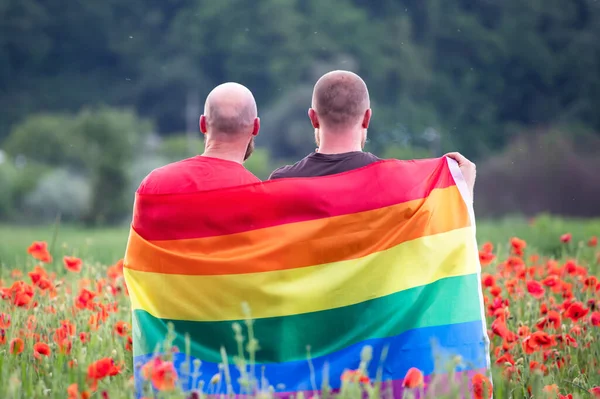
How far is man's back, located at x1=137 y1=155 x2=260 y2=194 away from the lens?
314 centimetres

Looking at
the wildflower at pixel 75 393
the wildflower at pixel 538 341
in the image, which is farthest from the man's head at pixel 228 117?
the wildflower at pixel 538 341

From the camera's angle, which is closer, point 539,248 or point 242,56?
point 539,248

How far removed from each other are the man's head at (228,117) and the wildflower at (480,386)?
1.19 meters

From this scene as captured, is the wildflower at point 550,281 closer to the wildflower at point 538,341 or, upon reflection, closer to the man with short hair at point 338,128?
the wildflower at point 538,341

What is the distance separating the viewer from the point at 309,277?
3121 mm

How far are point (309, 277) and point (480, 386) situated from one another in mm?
708

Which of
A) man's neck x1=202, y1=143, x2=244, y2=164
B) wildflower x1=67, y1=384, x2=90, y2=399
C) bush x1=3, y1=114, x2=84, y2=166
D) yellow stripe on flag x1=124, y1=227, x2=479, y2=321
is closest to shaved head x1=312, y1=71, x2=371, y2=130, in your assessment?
man's neck x1=202, y1=143, x2=244, y2=164

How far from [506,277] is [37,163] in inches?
1125

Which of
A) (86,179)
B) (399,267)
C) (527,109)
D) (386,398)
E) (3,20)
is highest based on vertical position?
(3,20)

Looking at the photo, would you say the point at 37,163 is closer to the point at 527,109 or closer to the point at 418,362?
the point at 527,109

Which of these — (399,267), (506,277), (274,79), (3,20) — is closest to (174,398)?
(399,267)

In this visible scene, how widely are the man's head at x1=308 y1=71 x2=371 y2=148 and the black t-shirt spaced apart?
87mm

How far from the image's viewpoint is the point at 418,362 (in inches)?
119

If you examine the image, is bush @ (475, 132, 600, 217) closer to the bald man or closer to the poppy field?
the poppy field
